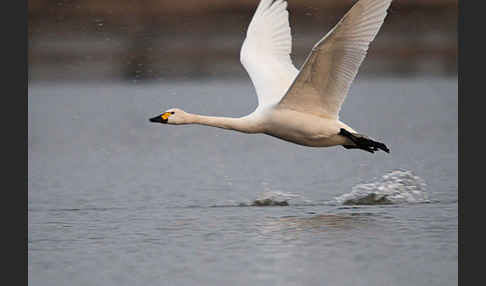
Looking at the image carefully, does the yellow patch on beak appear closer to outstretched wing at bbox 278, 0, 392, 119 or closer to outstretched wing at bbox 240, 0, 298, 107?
outstretched wing at bbox 240, 0, 298, 107

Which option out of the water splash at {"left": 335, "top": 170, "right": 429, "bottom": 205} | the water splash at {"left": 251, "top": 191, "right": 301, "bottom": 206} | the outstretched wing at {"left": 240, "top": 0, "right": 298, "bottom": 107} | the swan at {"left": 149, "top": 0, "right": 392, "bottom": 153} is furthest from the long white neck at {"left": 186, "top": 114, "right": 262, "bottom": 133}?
the water splash at {"left": 335, "top": 170, "right": 429, "bottom": 205}

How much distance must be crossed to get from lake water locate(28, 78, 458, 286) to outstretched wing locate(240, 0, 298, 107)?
3.82ft

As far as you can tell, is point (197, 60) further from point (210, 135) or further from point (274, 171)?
point (274, 171)

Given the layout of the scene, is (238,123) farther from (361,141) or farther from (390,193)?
(390,193)

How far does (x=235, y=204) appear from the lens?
10766 mm

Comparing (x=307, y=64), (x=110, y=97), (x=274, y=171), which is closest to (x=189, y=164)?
(x=274, y=171)

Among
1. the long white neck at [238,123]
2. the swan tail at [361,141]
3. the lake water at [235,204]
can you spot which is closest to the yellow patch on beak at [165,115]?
the long white neck at [238,123]

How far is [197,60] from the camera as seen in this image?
2523 centimetres

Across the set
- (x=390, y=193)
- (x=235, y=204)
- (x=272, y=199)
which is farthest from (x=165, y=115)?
(x=390, y=193)

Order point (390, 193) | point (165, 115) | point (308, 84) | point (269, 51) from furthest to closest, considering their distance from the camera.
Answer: point (269, 51)
point (390, 193)
point (165, 115)
point (308, 84)

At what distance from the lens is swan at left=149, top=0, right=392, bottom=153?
9109 mm

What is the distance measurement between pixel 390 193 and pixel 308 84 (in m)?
1.75

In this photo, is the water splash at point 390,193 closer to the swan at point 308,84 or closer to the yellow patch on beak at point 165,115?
the swan at point 308,84

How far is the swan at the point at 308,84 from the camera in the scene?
9.11 metres
